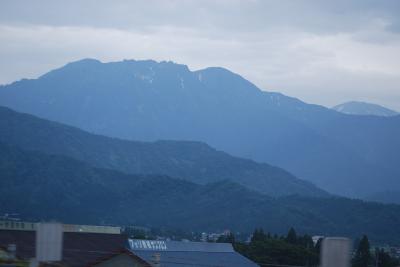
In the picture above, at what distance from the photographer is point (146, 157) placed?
563 ft

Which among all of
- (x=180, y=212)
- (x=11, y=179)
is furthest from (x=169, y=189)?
(x=11, y=179)

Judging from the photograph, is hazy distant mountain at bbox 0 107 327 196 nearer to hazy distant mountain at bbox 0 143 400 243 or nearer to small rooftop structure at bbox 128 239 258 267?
hazy distant mountain at bbox 0 143 400 243

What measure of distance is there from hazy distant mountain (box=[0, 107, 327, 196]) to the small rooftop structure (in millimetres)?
117617

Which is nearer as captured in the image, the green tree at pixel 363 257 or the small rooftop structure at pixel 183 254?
the small rooftop structure at pixel 183 254

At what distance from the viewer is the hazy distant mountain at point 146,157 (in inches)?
6176

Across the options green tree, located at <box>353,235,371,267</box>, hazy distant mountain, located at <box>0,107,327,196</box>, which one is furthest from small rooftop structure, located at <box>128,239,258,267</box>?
hazy distant mountain, located at <box>0,107,327,196</box>

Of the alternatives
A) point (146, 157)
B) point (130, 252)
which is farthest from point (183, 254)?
point (146, 157)

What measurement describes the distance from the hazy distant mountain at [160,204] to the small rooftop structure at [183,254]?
5853 centimetres

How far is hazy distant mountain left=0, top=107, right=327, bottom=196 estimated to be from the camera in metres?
157

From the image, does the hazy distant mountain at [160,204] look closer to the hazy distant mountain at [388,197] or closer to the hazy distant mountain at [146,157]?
the hazy distant mountain at [146,157]

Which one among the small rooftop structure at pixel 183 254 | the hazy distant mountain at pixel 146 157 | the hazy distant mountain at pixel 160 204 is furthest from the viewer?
the hazy distant mountain at pixel 146 157

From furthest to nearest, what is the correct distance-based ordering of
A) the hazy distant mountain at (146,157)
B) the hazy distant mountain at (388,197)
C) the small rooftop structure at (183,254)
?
the hazy distant mountain at (388,197)
the hazy distant mountain at (146,157)
the small rooftop structure at (183,254)

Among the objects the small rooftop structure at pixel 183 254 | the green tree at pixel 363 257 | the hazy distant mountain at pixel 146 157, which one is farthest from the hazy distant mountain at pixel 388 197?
the small rooftop structure at pixel 183 254

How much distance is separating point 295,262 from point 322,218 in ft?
209
